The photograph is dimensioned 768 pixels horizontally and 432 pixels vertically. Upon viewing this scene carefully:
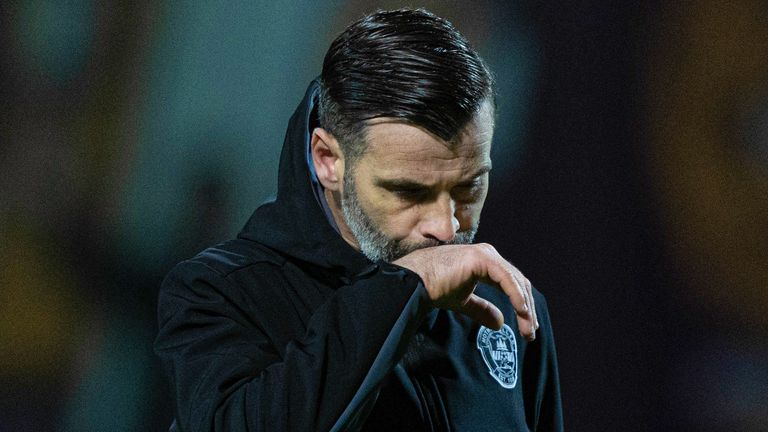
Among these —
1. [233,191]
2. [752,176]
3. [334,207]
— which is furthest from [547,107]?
[334,207]

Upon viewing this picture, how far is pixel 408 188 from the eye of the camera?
1.18m

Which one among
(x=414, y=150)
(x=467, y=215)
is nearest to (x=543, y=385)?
(x=467, y=215)

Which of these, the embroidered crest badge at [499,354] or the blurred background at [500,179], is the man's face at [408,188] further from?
the blurred background at [500,179]

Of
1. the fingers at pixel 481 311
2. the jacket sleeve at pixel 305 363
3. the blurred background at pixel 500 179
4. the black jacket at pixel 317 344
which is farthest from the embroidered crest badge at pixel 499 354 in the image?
the blurred background at pixel 500 179

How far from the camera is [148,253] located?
1678mm

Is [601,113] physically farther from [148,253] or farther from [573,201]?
[148,253]

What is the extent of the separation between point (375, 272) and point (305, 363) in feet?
0.44

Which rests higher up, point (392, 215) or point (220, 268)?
point (392, 215)

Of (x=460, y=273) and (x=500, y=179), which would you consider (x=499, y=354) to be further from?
(x=500, y=179)

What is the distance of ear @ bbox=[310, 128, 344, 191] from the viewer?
4.12 feet

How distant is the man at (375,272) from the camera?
1004 mm

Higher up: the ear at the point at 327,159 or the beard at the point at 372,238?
the ear at the point at 327,159

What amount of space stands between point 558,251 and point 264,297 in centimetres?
104

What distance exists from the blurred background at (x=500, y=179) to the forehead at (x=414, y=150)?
619 mm
